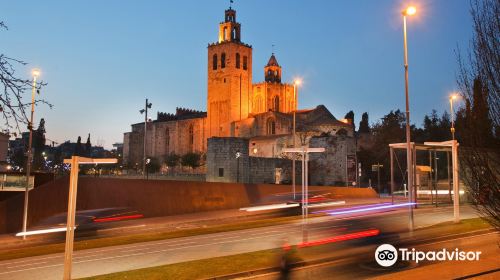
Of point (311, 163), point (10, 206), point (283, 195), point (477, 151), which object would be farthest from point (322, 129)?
point (477, 151)

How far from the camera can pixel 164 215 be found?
29.3 m

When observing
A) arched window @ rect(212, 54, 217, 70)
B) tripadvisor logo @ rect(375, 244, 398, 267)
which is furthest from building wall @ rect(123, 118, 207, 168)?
tripadvisor logo @ rect(375, 244, 398, 267)

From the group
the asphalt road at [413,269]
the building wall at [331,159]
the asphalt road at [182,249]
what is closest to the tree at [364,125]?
the building wall at [331,159]

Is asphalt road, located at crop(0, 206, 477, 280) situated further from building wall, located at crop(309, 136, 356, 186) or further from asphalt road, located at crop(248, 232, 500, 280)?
building wall, located at crop(309, 136, 356, 186)

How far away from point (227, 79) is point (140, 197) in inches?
2918

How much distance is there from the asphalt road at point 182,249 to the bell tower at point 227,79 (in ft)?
252

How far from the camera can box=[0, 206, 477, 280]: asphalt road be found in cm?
1327

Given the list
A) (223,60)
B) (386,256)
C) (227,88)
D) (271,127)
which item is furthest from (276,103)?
(386,256)

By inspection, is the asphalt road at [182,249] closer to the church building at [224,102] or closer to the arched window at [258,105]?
the church building at [224,102]

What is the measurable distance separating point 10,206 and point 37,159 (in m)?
67.5

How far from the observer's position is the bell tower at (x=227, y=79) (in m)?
99.4

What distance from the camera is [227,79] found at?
100750 millimetres

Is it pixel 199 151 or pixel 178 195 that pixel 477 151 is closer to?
pixel 178 195

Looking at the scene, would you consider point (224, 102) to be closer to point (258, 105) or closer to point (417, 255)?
point (258, 105)
